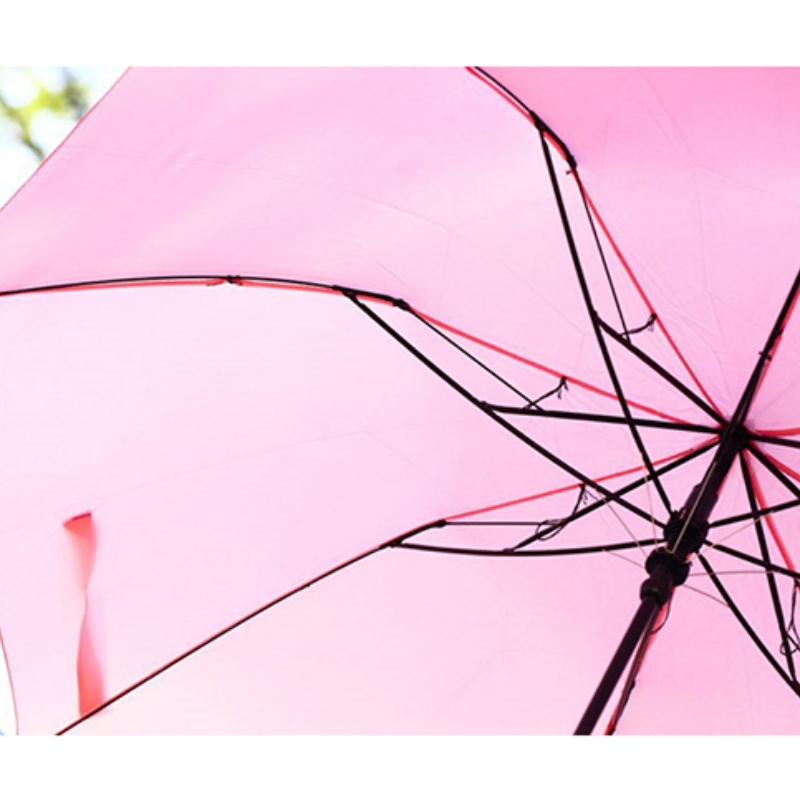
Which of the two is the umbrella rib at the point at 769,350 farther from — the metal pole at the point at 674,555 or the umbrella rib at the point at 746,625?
the umbrella rib at the point at 746,625

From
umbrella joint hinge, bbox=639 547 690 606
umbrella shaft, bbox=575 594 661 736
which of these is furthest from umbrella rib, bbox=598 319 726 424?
umbrella shaft, bbox=575 594 661 736

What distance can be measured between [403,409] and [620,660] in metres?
0.86

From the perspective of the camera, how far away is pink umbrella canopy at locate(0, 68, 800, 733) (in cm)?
223

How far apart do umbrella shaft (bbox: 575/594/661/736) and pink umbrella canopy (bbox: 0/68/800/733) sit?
2cm

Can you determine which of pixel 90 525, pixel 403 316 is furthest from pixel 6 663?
pixel 403 316

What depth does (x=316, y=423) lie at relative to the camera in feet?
9.05

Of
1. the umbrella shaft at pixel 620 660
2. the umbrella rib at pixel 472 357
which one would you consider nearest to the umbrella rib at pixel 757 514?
the umbrella shaft at pixel 620 660

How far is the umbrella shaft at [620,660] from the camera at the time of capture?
199 centimetres

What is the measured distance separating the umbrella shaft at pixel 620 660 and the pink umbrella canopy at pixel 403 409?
0.02 metres

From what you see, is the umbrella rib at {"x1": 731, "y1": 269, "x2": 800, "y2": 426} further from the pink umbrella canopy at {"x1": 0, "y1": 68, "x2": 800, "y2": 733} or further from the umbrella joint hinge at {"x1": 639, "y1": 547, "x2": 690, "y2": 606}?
the umbrella joint hinge at {"x1": 639, "y1": 547, "x2": 690, "y2": 606}

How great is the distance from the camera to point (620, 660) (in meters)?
2.15

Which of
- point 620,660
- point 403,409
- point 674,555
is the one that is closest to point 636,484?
point 674,555

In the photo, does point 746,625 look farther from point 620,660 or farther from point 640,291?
point 640,291
